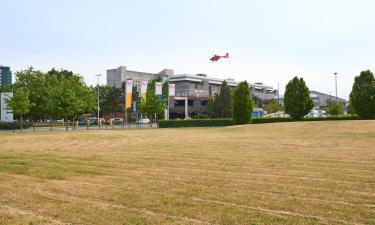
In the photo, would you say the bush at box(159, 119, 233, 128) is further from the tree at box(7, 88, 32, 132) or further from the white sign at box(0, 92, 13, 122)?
the white sign at box(0, 92, 13, 122)

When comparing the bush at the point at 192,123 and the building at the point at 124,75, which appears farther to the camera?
the building at the point at 124,75

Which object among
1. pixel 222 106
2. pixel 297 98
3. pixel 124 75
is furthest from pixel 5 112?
pixel 124 75

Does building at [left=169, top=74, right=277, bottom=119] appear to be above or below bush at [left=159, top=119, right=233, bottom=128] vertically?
above

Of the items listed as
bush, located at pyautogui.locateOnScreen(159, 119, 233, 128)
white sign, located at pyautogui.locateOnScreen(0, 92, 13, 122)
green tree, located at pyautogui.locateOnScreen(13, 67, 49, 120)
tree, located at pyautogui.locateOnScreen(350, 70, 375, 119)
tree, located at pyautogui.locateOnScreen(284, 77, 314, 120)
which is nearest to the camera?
tree, located at pyautogui.locateOnScreen(350, 70, 375, 119)

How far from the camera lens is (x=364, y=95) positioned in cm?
3800

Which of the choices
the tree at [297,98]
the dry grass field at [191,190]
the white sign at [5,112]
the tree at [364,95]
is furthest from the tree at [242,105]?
the dry grass field at [191,190]

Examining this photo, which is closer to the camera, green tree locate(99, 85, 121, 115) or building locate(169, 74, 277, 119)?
green tree locate(99, 85, 121, 115)

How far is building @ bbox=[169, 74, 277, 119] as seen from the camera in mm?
109688

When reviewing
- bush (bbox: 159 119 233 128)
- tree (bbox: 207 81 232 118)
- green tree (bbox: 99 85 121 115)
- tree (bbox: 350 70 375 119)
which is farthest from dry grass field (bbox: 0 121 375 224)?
green tree (bbox: 99 85 121 115)

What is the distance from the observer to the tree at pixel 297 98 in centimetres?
4506

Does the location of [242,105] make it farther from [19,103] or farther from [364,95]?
[19,103]

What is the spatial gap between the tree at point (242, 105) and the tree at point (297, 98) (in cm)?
506

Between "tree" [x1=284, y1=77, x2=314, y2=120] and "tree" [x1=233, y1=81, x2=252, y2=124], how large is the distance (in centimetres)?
506

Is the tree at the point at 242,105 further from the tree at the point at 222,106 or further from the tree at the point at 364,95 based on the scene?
the tree at the point at 222,106
